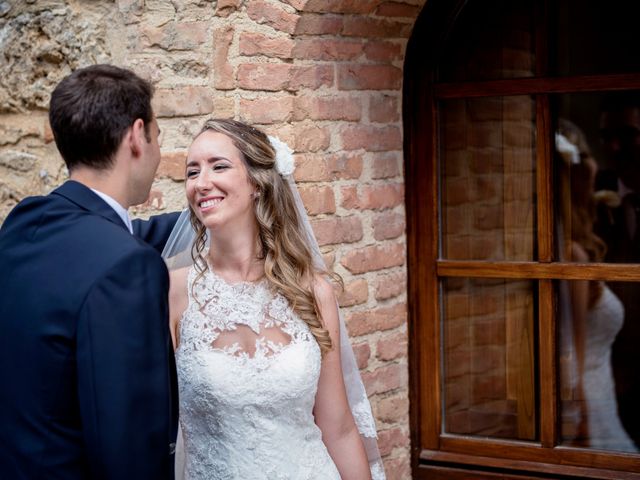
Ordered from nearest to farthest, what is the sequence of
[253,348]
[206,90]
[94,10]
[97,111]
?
[97,111]
[253,348]
[206,90]
[94,10]

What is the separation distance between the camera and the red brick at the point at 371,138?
3273 millimetres

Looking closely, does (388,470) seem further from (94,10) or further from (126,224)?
(94,10)

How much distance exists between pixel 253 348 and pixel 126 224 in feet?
2.23

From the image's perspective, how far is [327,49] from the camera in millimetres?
3193

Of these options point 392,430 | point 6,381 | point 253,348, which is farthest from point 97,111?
point 392,430

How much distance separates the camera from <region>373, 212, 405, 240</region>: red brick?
3.37 metres

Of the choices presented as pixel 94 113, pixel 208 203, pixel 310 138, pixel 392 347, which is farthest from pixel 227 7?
pixel 392 347

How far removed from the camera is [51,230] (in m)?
2.16

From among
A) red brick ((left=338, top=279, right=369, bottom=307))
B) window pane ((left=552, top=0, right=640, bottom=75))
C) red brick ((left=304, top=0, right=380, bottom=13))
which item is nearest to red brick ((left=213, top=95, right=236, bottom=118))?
red brick ((left=304, top=0, right=380, bottom=13))

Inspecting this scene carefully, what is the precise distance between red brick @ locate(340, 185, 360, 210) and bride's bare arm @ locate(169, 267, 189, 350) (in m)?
0.62

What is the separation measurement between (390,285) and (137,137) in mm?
1401

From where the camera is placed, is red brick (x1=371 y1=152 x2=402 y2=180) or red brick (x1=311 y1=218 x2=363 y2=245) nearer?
red brick (x1=311 y1=218 x2=363 y2=245)

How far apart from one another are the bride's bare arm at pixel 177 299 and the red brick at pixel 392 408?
2.82 ft

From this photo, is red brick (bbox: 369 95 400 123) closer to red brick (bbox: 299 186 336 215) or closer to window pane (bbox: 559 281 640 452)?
red brick (bbox: 299 186 336 215)
